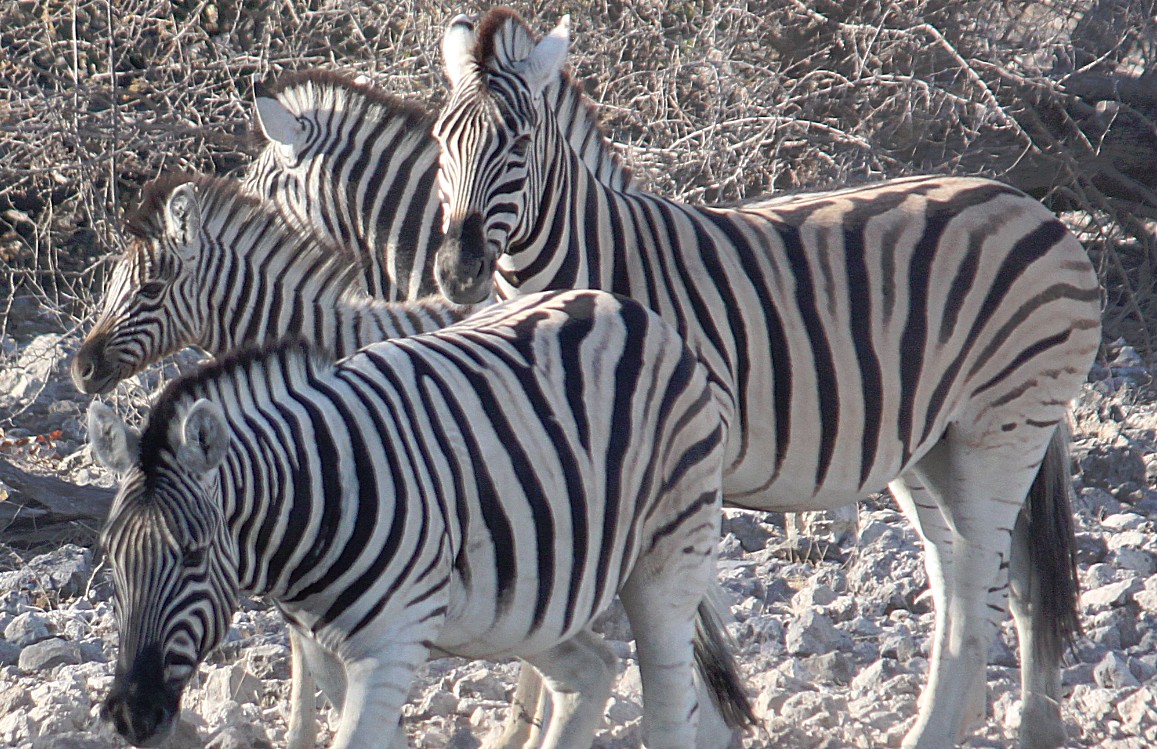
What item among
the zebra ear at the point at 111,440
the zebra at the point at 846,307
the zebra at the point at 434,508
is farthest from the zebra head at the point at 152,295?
the zebra ear at the point at 111,440

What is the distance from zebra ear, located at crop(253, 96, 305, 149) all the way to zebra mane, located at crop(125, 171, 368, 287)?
2.55 ft

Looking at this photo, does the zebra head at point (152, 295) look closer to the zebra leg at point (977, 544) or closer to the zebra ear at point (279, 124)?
the zebra ear at point (279, 124)

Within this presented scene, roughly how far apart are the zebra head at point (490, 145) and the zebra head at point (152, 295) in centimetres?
104

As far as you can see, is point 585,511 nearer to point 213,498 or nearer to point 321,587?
point 321,587

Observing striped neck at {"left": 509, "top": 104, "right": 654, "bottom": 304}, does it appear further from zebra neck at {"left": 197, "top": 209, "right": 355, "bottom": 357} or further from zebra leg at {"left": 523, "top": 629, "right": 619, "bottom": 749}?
zebra leg at {"left": 523, "top": 629, "right": 619, "bottom": 749}

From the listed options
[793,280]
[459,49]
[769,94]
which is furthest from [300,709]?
[769,94]

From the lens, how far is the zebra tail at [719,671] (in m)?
4.25

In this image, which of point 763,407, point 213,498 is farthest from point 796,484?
point 213,498

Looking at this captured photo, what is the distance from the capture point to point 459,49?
4.74m

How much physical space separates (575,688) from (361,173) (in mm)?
2745

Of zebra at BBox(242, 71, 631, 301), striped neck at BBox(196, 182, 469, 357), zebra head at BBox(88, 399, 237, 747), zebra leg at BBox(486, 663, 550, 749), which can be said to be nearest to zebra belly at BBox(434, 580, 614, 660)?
zebra head at BBox(88, 399, 237, 747)

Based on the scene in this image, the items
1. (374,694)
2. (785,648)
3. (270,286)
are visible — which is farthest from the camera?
(785,648)

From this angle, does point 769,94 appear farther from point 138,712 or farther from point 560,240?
point 138,712

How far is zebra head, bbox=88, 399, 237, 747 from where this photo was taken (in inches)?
112
